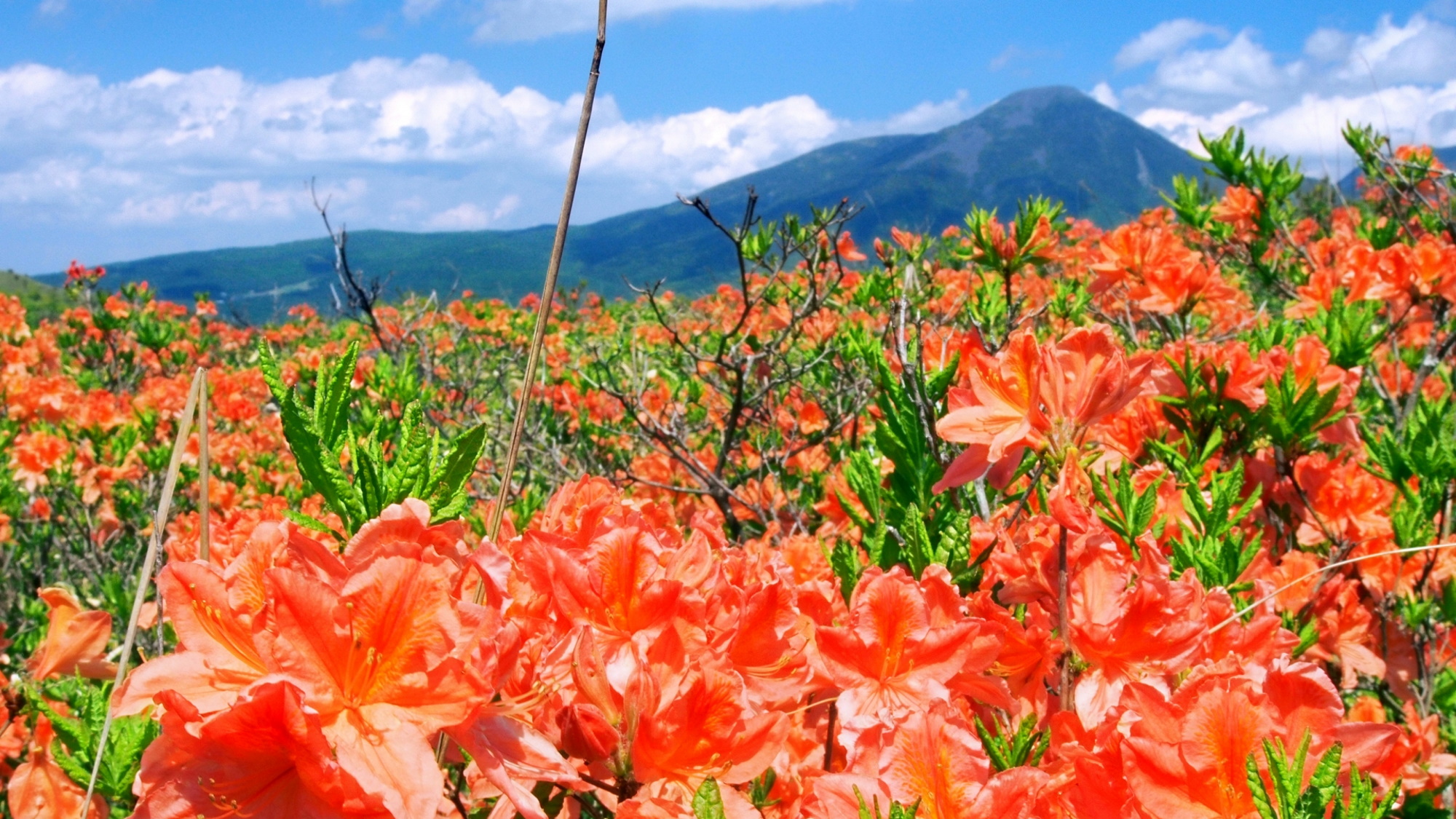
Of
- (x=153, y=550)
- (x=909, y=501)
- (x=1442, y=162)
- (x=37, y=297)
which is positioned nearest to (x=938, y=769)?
(x=909, y=501)

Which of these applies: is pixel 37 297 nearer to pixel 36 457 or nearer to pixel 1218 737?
pixel 36 457

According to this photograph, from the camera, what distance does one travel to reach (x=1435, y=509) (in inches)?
74.9

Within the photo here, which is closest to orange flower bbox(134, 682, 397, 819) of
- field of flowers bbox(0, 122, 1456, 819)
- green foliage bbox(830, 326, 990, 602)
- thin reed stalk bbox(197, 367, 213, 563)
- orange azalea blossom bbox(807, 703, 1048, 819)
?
field of flowers bbox(0, 122, 1456, 819)

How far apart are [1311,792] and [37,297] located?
2562 cm

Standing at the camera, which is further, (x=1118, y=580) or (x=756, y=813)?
(x=1118, y=580)

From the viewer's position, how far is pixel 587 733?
844 millimetres

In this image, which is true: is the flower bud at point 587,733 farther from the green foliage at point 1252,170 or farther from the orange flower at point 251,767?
the green foliage at point 1252,170

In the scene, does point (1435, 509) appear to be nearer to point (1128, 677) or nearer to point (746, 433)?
point (1128, 677)

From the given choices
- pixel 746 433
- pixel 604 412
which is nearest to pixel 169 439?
pixel 604 412

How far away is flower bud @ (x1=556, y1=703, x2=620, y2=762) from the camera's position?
2.76 feet

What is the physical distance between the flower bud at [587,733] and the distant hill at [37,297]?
13271mm

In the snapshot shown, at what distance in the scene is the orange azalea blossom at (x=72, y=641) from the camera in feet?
4.50

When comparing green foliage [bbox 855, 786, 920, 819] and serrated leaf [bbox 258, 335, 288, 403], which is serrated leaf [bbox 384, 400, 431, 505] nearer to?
serrated leaf [bbox 258, 335, 288, 403]

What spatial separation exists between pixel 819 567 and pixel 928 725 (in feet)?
2.17
